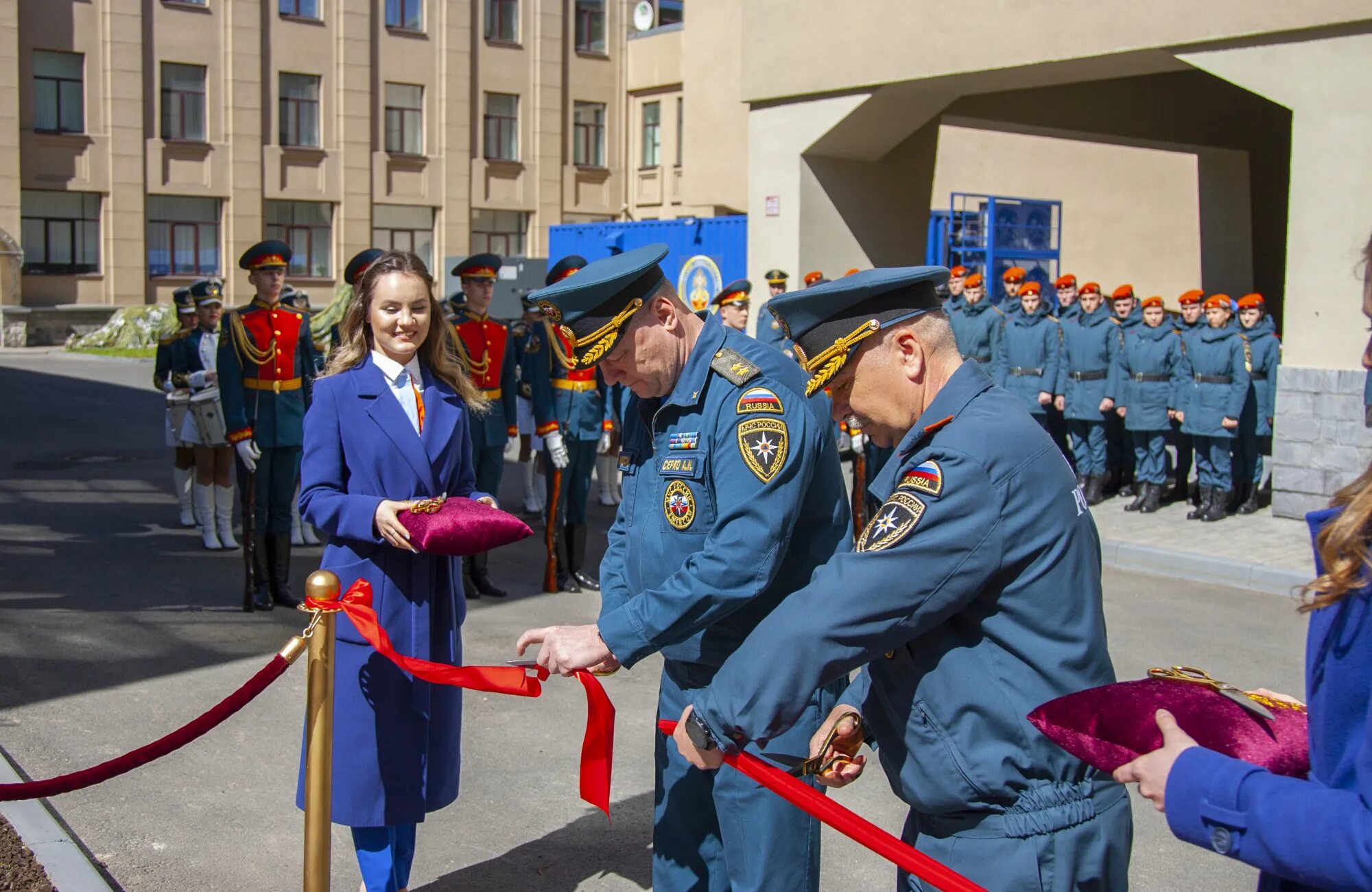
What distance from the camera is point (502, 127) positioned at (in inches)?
1694

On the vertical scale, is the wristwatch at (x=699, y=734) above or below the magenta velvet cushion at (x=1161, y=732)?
below

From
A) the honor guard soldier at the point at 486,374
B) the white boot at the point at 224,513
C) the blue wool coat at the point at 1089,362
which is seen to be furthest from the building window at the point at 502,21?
the honor guard soldier at the point at 486,374

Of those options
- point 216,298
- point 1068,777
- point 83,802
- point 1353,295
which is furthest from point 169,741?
point 1353,295

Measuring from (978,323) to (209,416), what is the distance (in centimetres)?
870

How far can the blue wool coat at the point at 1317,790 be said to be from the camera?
5.64ft

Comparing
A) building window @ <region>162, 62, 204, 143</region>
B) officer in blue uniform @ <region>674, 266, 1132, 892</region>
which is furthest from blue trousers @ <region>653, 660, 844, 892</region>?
building window @ <region>162, 62, 204, 143</region>

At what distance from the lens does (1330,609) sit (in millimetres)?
1848

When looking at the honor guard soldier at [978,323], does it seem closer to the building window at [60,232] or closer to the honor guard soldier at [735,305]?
the honor guard soldier at [735,305]

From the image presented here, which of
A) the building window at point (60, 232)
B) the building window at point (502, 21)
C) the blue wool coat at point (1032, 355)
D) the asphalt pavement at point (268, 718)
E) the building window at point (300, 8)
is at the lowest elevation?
the asphalt pavement at point (268, 718)

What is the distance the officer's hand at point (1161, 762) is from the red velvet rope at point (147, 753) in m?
2.40

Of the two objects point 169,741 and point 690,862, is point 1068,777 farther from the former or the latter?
point 169,741

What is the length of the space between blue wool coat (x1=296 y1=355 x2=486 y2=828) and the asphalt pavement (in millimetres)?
718

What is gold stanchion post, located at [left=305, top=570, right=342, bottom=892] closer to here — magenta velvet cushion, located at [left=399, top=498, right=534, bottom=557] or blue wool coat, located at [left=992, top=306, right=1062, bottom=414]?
magenta velvet cushion, located at [left=399, top=498, right=534, bottom=557]

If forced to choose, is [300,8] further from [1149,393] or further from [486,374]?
[486,374]
